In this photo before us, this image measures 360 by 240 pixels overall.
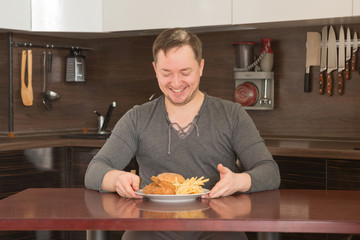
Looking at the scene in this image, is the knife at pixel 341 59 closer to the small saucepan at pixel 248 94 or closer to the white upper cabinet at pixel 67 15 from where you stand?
the small saucepan at pixel 248 94

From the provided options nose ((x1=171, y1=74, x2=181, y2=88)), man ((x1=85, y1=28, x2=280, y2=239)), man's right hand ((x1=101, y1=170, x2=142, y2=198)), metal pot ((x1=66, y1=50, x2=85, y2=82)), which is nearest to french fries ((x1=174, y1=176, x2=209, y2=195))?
man's right hand ((x1=101, y1=170, x2=142, y2=198))

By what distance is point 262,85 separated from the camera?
358cm

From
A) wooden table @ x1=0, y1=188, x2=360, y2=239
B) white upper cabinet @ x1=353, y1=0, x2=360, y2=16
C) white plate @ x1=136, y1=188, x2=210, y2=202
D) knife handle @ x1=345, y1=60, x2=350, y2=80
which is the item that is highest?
white upper cabinet @ x1=353, y1=0, x2=360, y2=16

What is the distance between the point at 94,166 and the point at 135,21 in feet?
5.97

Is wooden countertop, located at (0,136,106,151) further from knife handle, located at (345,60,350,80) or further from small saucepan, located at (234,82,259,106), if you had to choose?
knife handle, located at (345,60,350,80)

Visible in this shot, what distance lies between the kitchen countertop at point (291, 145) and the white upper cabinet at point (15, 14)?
703mm

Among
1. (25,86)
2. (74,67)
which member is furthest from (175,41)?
(74,67)

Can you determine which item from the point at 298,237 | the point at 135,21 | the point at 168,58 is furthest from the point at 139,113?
the point at 135,21

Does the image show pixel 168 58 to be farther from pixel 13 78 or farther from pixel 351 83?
pixel 13 78

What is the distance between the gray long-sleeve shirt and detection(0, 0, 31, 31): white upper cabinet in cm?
165

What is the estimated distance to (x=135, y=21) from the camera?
3.60m

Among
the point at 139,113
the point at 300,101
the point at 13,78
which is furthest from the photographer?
the point at 13,78

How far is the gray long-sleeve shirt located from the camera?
6.80 feet

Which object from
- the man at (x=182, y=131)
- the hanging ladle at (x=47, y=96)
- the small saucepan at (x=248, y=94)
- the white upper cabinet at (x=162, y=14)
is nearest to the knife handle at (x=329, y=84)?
the small saucepan at (x=248, y=94)
